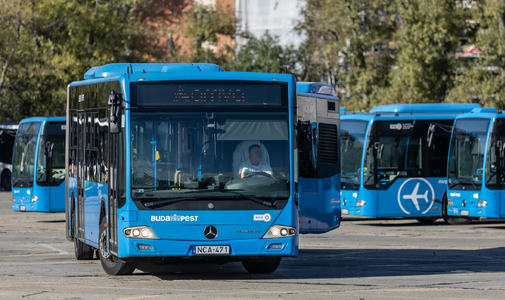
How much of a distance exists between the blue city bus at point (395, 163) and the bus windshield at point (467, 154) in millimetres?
821

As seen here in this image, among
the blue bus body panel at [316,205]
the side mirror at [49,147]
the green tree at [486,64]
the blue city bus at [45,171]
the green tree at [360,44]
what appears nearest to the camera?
the blue bus body panel at [316,205]

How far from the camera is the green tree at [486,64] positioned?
1492 inches

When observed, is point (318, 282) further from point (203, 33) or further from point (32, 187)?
point (203, 33)

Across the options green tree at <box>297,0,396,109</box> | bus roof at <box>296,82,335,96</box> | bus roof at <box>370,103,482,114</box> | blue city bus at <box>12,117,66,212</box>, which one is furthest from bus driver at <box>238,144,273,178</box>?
green tree at <box>297,0,396,109</box>

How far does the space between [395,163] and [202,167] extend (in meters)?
13.7

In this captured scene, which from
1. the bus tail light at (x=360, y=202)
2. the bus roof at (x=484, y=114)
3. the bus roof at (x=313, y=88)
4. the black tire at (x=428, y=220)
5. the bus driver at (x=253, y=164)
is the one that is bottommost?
the black tire at (x=428, y=220)

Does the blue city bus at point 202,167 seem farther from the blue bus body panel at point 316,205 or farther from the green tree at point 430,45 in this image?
the green tree at point 430,45

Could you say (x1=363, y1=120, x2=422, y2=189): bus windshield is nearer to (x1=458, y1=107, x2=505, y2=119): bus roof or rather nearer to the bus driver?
(x1=458, y1=107, x2=505, y2=119): bus roof

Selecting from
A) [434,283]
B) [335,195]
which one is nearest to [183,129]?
[434,283]

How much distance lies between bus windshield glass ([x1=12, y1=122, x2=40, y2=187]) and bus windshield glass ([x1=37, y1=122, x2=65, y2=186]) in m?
0.33

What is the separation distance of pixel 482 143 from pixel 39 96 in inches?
1126

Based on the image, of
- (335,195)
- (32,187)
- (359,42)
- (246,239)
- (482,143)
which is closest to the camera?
(246,239)

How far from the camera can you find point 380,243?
1919 cm

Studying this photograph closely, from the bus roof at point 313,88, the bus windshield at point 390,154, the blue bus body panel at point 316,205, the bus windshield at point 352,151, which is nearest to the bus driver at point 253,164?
the blue bus body panel at point 316,205
